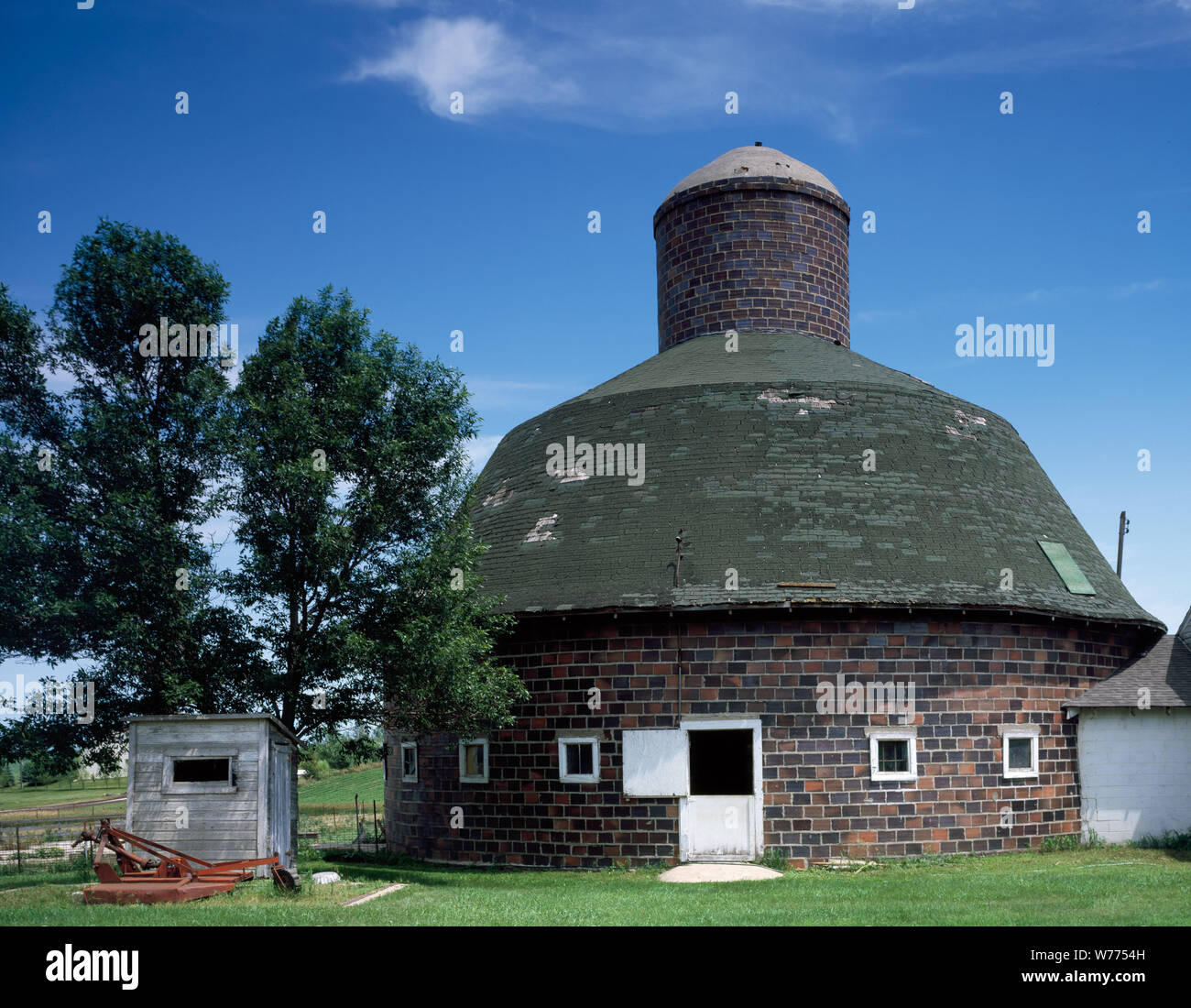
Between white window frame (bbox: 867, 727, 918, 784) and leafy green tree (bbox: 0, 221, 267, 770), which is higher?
leafy green tree (bbox: 0, 221, 267, 770)

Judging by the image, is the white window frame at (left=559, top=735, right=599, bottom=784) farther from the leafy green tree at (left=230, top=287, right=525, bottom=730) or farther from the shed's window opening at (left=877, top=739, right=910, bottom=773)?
the shed's window opening at (left=877, top=739, right=910, bottom=773)

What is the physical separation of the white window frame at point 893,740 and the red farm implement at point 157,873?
8.90 meters

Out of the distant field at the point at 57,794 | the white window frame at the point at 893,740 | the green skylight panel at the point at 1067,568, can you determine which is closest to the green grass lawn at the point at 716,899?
the white window frame at the point at 893,740

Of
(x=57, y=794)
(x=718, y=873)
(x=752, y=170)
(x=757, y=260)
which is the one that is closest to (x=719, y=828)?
(x=718, y=873)

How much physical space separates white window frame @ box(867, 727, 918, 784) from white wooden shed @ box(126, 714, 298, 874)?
358 inches

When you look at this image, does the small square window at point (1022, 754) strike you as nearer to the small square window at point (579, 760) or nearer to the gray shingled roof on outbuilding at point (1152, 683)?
the gray shingled roof on outbuilding at point (1152, 683)

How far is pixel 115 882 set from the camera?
13.6 m

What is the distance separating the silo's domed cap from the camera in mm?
27438

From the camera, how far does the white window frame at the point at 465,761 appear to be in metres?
19.7

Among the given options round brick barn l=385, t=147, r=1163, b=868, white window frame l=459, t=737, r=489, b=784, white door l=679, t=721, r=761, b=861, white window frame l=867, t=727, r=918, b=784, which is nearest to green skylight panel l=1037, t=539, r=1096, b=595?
round brick barn l=385, t=147, r=1163, b=868

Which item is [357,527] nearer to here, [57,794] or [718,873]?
[718,873]

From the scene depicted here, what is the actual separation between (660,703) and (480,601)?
3315mm
